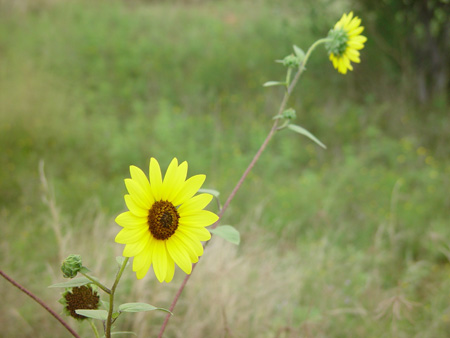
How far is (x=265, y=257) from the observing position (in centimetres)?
265

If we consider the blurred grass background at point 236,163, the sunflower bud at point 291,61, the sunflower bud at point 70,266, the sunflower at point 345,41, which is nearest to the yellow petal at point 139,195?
the sunflower bud at point 70,266

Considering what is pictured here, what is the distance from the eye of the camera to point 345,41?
3.97 feet

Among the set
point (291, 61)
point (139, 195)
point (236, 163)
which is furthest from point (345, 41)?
point (236, 163)

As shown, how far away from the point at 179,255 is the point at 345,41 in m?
0.75

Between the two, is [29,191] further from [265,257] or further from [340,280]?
[340,280]

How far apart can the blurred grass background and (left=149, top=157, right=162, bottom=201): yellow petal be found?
0.79 meters

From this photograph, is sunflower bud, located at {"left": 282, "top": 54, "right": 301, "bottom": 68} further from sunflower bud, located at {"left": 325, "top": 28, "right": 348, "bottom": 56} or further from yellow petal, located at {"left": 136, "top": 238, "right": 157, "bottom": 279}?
yellow petal, located at {"left": 136, "top": 238, "right": 157, "bottom": 279}

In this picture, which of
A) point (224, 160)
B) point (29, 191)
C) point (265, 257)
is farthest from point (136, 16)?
point (265, 257)

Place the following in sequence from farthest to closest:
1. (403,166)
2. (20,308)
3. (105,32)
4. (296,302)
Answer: (105,32) → (403,166) → (296,302) → (20,308)

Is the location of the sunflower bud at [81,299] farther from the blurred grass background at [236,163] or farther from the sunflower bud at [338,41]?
the sunflower bud at [338,41]

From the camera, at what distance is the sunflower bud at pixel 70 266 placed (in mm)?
816

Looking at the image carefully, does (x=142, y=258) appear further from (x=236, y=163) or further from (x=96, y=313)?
(x=236, y=163)

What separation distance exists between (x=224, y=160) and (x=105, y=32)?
3231 mm

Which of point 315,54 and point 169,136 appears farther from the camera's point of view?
point 315,54
